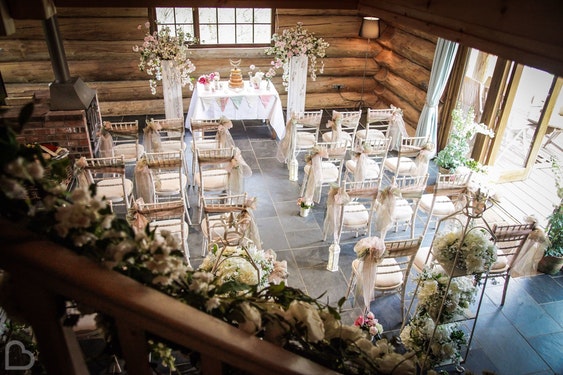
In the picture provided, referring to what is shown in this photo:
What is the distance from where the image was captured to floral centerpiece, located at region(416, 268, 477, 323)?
11.1ft

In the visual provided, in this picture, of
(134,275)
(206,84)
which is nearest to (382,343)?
(134,275)

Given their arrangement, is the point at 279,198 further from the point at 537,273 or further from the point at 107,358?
the point at 107,358

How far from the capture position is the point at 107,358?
114 centimetres

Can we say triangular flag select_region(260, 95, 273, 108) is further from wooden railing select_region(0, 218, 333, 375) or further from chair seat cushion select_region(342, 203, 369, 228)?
wooden railing select_region(0, 218, 333, 375)

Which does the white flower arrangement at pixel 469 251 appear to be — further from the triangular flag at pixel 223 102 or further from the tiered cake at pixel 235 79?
the tiered cake at pixel 235 79

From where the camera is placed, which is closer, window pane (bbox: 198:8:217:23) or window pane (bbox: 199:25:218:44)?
window pane (bbox: 198:8:217:23)

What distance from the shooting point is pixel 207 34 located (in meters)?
8.06

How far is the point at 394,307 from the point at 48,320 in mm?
3951

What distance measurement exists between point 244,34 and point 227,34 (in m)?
0.32

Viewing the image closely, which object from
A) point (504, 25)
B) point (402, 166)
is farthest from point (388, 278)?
point (504, 25)

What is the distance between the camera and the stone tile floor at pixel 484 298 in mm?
3922

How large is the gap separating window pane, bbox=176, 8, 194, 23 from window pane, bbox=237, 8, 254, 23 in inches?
34.3

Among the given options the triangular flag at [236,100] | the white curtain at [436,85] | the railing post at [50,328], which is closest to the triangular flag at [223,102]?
the triangular flag at [236,100]

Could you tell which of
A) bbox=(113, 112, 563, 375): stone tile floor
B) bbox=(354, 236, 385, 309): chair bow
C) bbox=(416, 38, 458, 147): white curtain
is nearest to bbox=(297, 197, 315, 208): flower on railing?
bbox=(113, 112, 563, 375): stone tile floor
